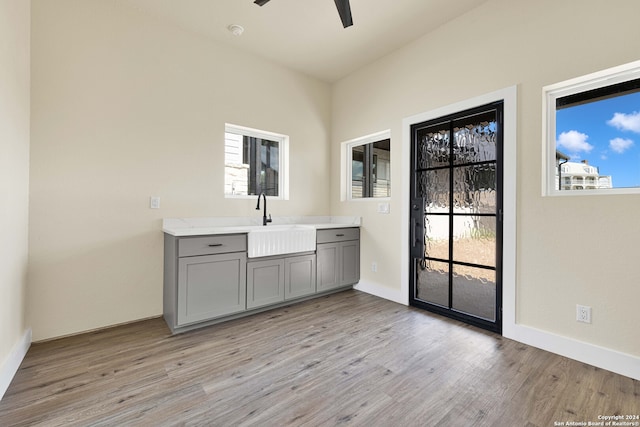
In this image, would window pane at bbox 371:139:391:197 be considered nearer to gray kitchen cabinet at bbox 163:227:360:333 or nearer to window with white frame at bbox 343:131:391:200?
window with white frame at bbox 343:131:391:200

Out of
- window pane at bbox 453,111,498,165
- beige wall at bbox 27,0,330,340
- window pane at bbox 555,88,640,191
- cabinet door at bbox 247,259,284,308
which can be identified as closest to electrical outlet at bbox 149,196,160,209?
beige wall at bbox 27,0,330,340

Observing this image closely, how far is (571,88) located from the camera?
7.09 ft

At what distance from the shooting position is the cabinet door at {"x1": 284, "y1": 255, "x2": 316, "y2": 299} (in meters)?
3.10

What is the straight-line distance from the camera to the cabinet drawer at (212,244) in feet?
7.95

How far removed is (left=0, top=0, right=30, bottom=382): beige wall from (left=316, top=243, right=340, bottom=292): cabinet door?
249cm

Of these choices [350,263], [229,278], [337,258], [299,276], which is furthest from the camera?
[350,263]

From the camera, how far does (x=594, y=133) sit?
2.10 meters

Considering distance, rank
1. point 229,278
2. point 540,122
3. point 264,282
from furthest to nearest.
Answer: point 264,282, point 229,278, point 540,122

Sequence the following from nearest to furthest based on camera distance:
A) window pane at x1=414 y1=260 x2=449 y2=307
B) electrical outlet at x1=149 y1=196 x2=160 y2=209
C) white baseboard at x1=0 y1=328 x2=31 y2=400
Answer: white baseboard at x1=0 y1=328 x2=31 y2=400 < electrical outlet at x1=149 y1=196 x2=160 y2=209 < window pane at x1=414 y1=260 x2=449 y2=307

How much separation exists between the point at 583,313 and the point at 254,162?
11.3 ft

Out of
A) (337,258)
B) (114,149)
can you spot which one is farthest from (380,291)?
(114,149)

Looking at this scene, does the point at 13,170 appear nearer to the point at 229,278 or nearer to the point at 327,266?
the point at 229,278

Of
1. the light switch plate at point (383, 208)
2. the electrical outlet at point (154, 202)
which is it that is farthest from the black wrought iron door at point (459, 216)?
the electrical outlet at point (154, 202)

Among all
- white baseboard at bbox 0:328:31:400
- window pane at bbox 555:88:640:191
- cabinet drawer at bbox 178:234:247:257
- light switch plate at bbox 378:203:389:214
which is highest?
window pane at bbox 555:88:640:191
